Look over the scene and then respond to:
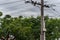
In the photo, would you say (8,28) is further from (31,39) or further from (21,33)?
(31,39)

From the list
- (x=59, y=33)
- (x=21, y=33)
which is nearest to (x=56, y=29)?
(x=59, y=33)

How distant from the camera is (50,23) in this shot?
50.1m

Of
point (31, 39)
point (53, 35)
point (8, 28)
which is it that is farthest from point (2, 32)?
point (53, 35)

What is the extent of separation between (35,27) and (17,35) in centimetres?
690

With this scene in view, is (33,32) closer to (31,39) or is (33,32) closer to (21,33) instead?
(31,39)

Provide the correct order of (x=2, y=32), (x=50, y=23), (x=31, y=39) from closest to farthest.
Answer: (x=2, y=32), (x=31, y=39), (x=50, y=23)

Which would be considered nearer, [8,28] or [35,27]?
[8,28]

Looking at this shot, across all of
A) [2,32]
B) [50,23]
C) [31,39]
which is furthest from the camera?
[50,23]

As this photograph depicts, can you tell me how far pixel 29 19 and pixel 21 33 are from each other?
8.52 metres

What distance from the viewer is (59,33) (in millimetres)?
49438

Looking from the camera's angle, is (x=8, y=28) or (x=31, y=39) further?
(x=31, y=39)

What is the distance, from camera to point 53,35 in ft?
161

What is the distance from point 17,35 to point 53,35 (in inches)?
315

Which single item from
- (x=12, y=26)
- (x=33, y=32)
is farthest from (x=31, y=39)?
(x=12, y=26)
